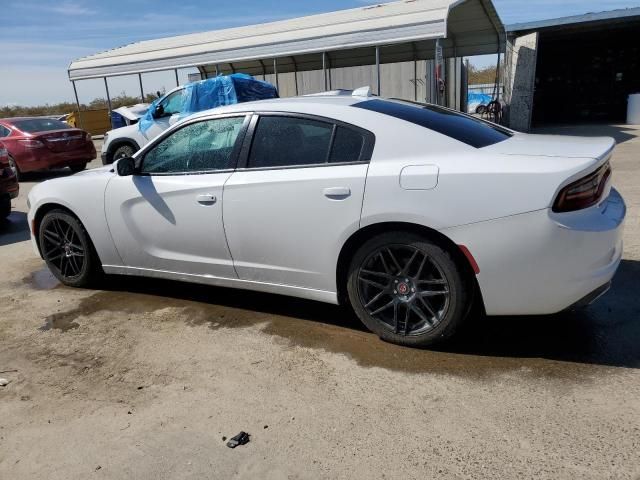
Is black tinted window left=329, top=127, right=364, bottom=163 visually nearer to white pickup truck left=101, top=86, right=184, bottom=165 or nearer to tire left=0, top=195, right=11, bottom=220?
tire left=0, top=195, right=11, bottom=220

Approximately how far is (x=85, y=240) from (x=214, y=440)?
2.68 metres

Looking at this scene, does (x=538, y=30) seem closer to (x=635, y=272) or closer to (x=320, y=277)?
(x=635, y=272)

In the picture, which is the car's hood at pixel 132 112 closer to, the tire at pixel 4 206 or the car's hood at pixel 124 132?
the car's hood at pixel 124 132

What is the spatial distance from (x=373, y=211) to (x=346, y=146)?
508mm

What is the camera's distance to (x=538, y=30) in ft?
57.6

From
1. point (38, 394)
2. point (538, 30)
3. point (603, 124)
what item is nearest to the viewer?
point (38, 394)

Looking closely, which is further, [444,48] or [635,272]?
[444,48]

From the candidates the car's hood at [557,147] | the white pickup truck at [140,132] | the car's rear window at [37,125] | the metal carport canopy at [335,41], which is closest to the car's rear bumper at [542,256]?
the car's hood at [557,147]

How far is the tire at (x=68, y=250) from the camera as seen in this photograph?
4684 millimetres

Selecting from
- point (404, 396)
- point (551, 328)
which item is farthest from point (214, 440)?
point (551, 328)

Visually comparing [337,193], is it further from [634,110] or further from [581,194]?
[634,110]

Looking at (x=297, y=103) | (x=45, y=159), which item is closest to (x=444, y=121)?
(x=297, y=103)

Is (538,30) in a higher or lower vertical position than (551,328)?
higher

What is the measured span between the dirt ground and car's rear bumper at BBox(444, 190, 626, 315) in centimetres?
41
